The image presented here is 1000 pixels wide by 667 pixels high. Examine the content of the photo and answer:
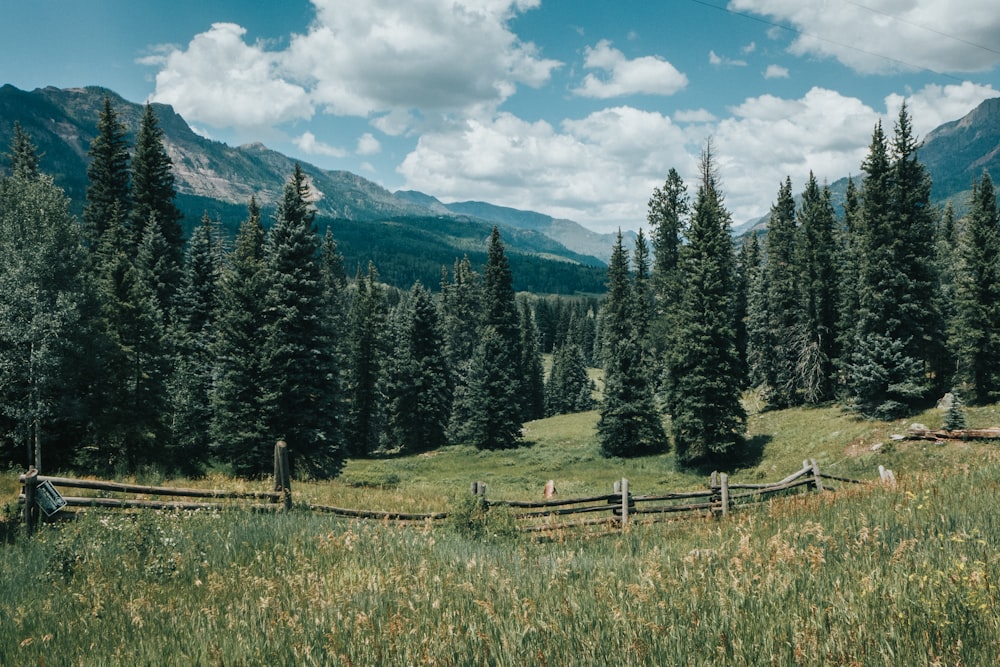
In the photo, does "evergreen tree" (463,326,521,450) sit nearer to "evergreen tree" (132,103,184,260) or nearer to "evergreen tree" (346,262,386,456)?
"evergreen tree" (346,262,386,456)

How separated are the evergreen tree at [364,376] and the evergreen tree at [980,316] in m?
52.4

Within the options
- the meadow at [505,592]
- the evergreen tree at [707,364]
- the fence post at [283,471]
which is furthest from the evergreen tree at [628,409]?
the fence post at [283,471]

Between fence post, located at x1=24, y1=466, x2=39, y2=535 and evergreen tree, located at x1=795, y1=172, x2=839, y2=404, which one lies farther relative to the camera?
evergreen tree, located at x1=795, y1=172, x2=839, y2=404

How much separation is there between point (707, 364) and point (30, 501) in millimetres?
37011

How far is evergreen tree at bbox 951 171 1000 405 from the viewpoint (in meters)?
37.4

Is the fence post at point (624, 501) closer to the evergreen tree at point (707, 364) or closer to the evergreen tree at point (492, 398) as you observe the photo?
the evergreen tree at point (707, 364)

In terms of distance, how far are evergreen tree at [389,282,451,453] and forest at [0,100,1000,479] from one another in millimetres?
249

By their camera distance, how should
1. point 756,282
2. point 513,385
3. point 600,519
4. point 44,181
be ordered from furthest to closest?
point 756,282 < point 513,385 < point 44,181 < point 600,519

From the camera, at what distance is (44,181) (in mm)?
27016

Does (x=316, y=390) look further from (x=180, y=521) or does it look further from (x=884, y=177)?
(x=884, y=177)

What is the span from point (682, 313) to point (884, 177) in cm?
1807

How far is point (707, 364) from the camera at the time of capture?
38.8 m

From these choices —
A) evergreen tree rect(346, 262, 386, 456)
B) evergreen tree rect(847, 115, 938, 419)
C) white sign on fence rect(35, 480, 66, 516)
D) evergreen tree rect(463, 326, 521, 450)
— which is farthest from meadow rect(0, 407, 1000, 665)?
evergreen tree rect(346, 262, 386, 456)

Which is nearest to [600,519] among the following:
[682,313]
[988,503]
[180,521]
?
[988,503]
